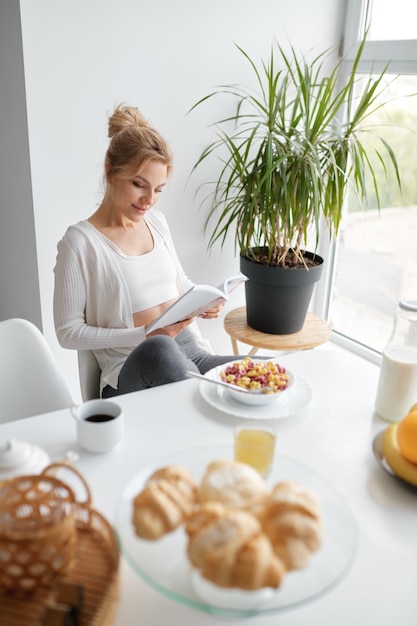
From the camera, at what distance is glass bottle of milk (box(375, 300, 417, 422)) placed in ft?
3.73

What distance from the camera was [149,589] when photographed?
77 cm

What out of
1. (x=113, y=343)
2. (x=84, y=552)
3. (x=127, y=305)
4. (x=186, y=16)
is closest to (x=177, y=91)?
(x=186, y=16)

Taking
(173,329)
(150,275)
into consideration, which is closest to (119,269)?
(150,275)

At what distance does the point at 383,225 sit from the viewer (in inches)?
102

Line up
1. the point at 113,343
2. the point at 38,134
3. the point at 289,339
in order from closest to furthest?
1. the point at 113,343
2. the point at 38,134
3. the point at 289,339

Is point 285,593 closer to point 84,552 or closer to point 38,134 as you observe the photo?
point 84,552

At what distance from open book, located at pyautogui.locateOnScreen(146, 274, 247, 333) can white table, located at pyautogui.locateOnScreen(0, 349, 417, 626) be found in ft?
0.94

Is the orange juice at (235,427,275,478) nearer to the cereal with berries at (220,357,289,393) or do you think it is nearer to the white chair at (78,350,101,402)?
the cereal with berries at (220,357,289,393)

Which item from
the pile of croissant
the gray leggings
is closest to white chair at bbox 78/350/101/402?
the gray leggings

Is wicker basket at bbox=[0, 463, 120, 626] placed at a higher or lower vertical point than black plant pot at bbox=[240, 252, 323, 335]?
higher

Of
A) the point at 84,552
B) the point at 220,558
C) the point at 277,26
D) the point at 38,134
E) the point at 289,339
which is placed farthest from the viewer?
the point at 277,26

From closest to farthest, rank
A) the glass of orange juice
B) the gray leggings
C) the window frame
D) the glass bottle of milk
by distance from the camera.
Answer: the glass of orange juice, the glass bottle of milk, the gray leggings, the window frame

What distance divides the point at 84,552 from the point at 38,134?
1.69 meters

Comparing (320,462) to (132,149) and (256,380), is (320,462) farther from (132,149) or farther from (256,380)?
(132,149)
